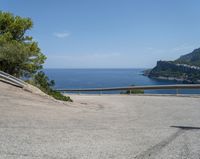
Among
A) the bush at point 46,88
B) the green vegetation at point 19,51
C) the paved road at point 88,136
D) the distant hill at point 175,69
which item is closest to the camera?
the paved road at point 88,136

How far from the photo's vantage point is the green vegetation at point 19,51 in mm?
24450

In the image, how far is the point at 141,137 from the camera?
23.8ft

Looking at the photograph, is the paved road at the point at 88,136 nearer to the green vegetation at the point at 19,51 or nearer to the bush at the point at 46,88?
the bush at the point at 46,88

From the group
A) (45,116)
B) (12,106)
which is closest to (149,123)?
(45,116)

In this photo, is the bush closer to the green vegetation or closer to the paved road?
the green vegetation

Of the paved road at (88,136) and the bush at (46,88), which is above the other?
the bush at (46,88)

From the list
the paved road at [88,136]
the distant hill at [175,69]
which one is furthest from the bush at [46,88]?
the distant hill at [175,69]

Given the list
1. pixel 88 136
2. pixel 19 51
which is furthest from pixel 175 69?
pixel 88 136

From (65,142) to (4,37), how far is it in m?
22.4

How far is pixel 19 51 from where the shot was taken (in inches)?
1006

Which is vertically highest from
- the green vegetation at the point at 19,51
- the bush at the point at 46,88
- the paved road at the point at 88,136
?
the green vegetation at the point at 19,51

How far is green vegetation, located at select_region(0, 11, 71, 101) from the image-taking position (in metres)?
24.5

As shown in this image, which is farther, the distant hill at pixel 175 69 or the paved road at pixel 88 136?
the distant hill at pixel 175 69

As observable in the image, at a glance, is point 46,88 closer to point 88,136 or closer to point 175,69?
point 88,136
